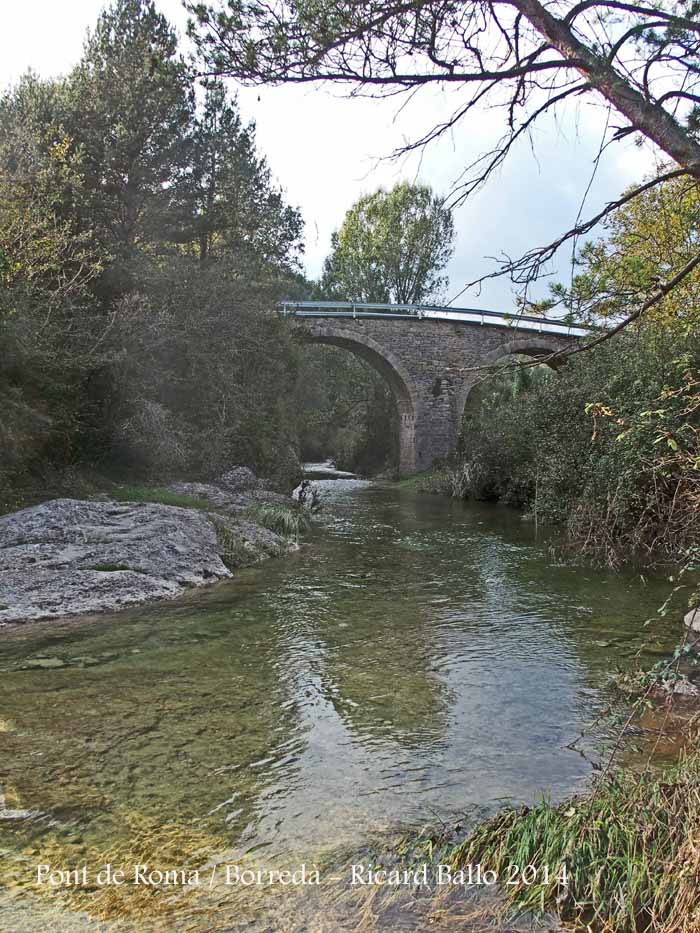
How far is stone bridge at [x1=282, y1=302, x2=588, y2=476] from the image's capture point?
2720cm

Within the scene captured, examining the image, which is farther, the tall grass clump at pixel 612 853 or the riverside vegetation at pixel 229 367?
the riverside vegetation at pixel 229 367

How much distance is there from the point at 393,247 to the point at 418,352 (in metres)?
9.70

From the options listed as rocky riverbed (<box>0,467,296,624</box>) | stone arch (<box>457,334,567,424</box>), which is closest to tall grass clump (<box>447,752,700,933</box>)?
rocky riverbed (<box>0,467,296,624</box>)

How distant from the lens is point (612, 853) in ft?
8.46

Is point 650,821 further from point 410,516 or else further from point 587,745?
point 410,516

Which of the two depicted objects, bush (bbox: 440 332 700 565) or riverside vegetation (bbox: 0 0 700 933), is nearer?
riverside vegetation (bbox: 0 0 700 933)

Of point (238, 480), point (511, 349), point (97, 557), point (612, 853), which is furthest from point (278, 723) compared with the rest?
point (511, 349)

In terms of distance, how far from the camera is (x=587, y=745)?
3902 mm

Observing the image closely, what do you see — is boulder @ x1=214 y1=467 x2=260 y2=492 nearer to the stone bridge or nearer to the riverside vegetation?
the riverside vegetation

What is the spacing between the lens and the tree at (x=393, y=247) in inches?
1371

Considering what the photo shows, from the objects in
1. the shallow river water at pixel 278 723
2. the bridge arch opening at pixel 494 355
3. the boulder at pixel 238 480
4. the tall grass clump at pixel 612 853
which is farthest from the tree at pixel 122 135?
the bridge arch opening at pixel 494 355

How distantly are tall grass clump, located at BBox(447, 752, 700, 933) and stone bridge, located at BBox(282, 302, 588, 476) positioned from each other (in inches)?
962

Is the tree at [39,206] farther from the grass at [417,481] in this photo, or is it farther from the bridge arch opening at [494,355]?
the bridge arch opening at [494,355]

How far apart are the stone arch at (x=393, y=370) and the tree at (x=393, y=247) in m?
7.95
